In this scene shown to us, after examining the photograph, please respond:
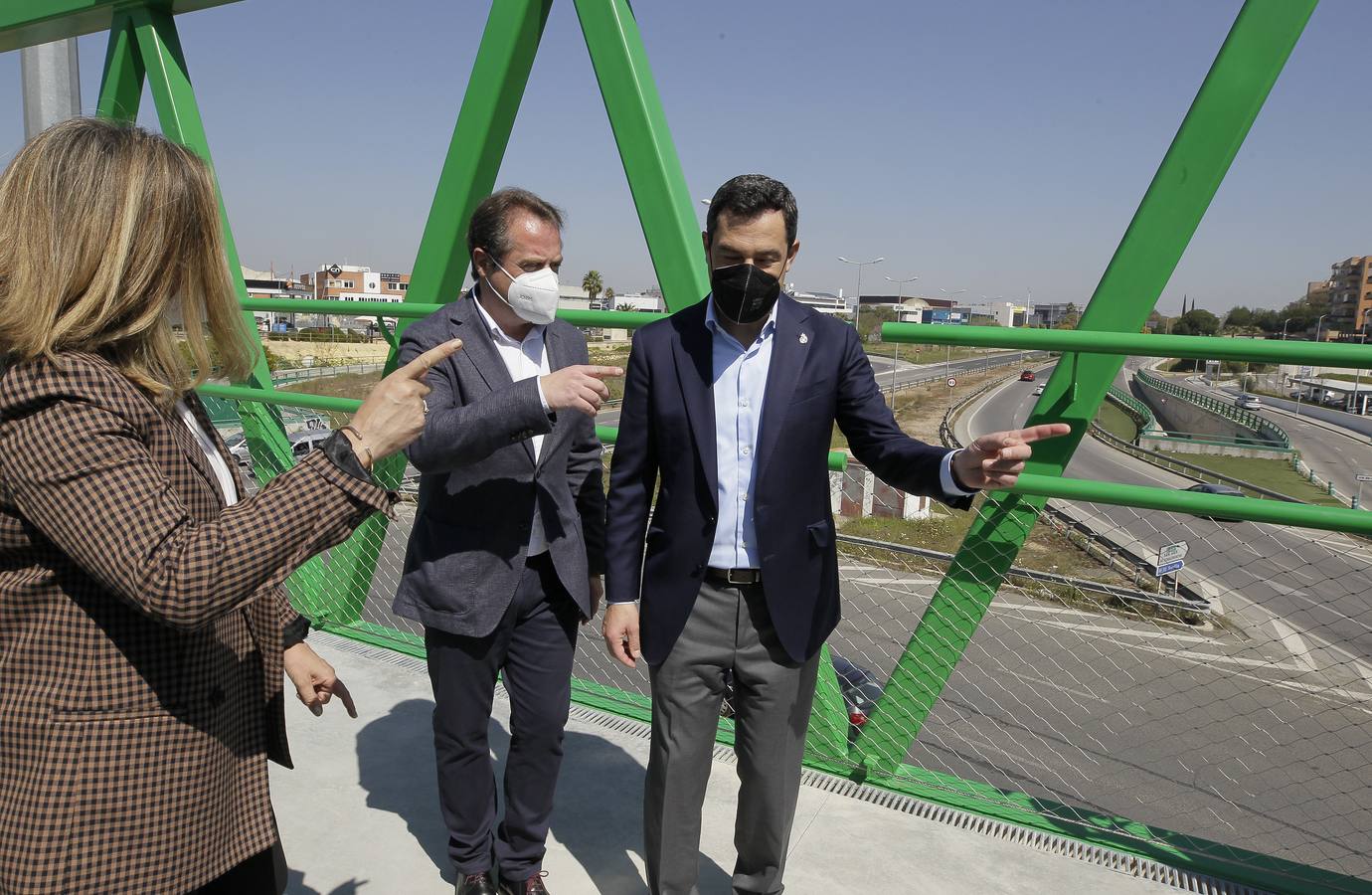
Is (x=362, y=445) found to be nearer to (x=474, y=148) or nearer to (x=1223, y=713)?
(x=474, y=148)

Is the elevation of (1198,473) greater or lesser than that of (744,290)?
lesser

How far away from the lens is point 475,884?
236 cm

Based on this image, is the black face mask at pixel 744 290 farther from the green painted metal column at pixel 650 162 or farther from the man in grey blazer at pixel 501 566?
the green painted metal column at pixel 650 162

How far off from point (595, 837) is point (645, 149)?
2.22 m

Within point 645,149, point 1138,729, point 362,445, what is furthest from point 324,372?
point 1138,729

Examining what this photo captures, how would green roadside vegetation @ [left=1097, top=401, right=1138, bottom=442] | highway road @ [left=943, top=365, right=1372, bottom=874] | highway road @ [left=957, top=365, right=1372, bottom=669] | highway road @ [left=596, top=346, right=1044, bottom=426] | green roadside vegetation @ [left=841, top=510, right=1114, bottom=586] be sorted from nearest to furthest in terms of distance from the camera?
A: highway road @ [left=957, top=365, right=1372, bottom=669], highway road @ [left=596, top=346, right=1044, bottom=426], highway road @ [left=943, top=365, right=1372, bottom=874], green roadside vegetation @ [left=1097, top=401, right=1138, bottom=442], green roadside vegetation @ [left=841, top=510, right=1114, bottom=586]

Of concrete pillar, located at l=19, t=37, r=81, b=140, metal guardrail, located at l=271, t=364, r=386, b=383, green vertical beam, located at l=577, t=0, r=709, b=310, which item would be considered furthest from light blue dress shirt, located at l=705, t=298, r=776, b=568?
concrete pillar, located at l=19, t=37, r=81, b=140

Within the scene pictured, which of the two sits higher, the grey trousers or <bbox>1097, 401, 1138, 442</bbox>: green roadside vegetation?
the grey trousers

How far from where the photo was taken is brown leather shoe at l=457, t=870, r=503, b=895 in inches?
92.7

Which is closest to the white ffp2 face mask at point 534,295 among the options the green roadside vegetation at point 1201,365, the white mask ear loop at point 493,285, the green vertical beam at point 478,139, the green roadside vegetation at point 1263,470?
the white mask ear loop at point 493,285

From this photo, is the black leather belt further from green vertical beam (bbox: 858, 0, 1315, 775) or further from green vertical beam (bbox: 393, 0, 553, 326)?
green vertical beam (bbox: 393, 0, 553, 326)

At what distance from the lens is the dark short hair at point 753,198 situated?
1910 millimetres

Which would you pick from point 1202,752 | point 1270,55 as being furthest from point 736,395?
point 1202,752

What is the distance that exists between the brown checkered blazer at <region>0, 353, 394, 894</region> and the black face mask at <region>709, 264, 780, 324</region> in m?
1.00
